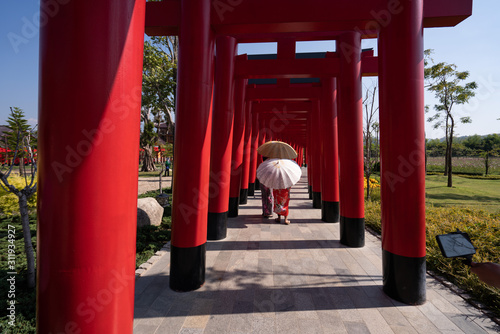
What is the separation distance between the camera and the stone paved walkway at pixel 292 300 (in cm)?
275

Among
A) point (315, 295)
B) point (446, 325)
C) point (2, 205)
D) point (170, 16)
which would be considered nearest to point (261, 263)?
point (315, 295)

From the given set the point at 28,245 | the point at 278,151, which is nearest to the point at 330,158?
the point at 278,151

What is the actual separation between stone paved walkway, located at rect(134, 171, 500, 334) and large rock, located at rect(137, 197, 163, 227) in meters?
2.37

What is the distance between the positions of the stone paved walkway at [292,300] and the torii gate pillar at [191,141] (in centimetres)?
46

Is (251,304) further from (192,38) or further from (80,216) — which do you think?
(192,38)

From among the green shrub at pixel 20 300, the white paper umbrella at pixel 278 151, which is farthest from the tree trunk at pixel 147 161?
the green shrub at pixel 20 300

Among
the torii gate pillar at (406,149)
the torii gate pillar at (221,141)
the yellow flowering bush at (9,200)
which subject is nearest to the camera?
the torii gate pillar at (406,149)

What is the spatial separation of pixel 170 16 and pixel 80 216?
338cm

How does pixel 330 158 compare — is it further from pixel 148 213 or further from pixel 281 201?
pixel 148 213

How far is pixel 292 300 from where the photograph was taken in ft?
10.7

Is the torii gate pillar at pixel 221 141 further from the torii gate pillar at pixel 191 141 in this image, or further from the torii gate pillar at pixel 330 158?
the torii gate pillar at pixel 330 158

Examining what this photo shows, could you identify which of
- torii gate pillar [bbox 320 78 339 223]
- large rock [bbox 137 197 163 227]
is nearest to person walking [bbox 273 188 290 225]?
torii gate pillar [bbox 320 78 339 223]

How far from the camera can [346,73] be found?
206 inches

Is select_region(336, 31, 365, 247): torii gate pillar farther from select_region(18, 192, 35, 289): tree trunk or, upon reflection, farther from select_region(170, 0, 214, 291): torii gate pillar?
select_region(18, 192, 35, 289): tree trunk
